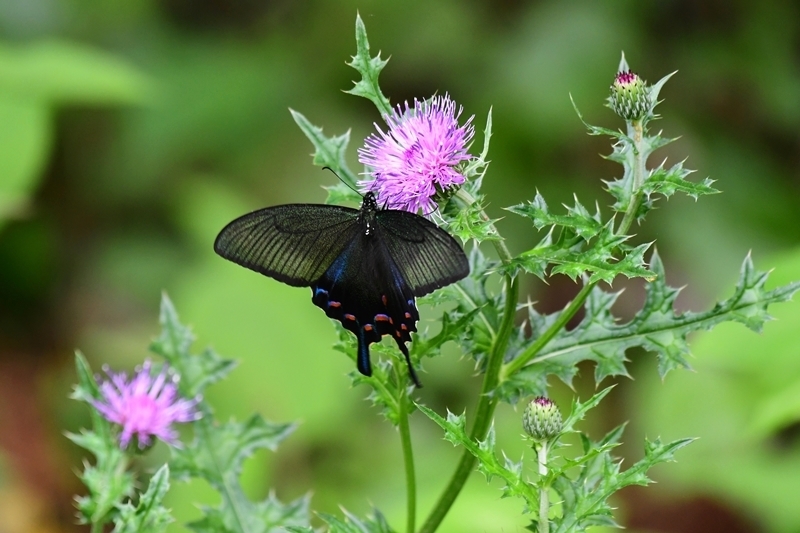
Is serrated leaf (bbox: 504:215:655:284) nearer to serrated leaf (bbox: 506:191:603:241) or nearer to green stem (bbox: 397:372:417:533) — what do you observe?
serrated leaf (bbox: 506:191:603:241)

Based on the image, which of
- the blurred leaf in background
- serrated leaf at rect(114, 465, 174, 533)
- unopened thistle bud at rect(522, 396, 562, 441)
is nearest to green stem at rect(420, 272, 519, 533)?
unopened thistle bud at rect(522, 396, 562, 441)

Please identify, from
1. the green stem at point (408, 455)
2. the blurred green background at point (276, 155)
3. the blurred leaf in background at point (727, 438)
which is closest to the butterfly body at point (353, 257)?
the green stem at point (408, 455)

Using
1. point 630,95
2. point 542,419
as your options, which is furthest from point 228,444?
point 630,95

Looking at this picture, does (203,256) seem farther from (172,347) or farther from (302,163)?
(172,347)

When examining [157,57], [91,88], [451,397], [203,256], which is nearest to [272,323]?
[203,256]

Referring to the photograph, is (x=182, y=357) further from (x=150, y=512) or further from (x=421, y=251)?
(x=421, y=251)

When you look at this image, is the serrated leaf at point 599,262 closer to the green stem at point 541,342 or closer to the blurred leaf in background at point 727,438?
the green stem at point 541,342
